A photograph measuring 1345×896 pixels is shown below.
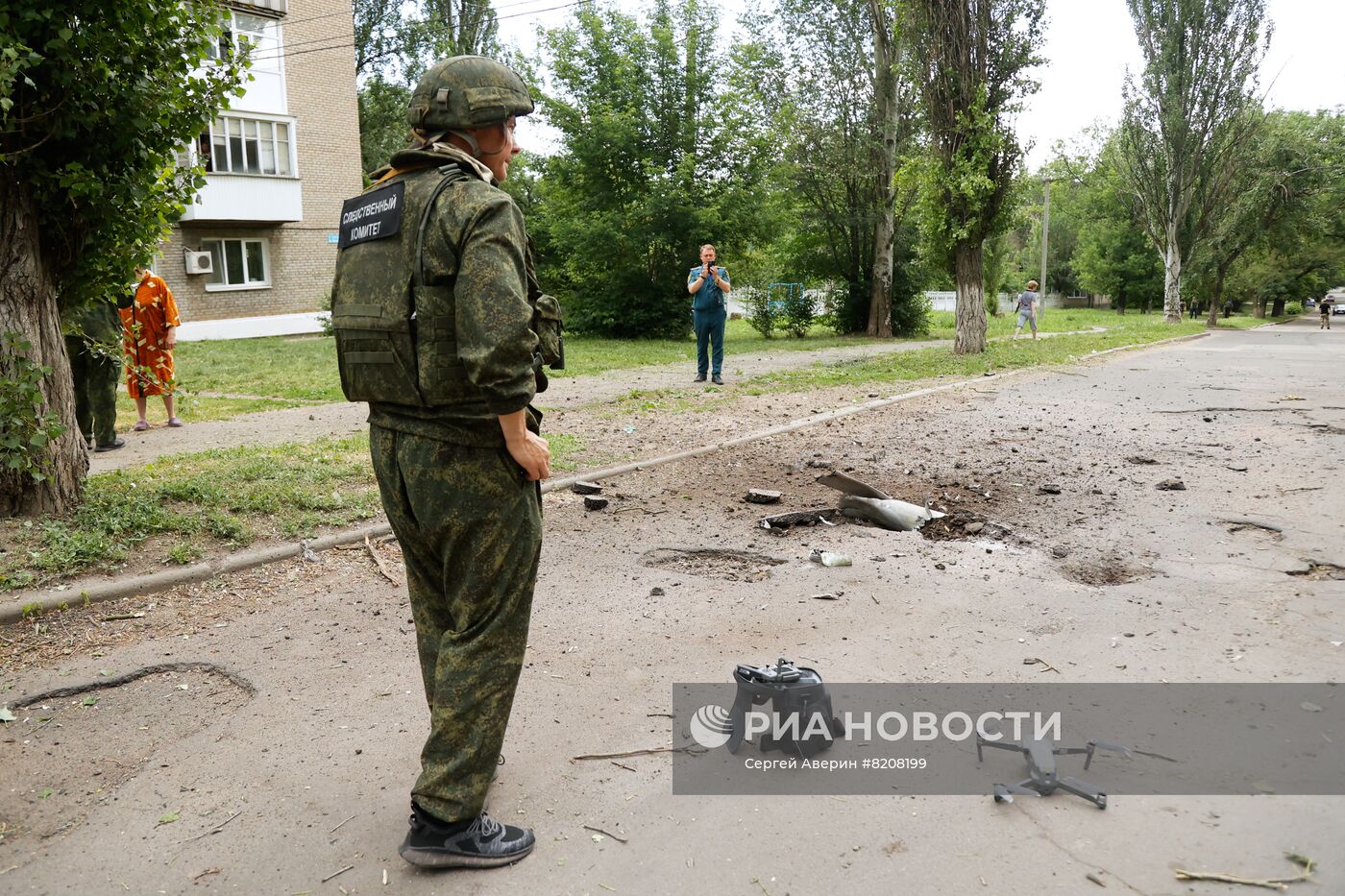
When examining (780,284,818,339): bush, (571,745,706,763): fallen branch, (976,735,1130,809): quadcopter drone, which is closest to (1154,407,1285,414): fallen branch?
(976,735,1130,809): quadcopter drone

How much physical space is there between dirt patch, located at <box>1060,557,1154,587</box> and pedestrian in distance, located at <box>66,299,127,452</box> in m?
7.75

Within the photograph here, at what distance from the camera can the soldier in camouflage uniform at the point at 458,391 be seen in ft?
8.22

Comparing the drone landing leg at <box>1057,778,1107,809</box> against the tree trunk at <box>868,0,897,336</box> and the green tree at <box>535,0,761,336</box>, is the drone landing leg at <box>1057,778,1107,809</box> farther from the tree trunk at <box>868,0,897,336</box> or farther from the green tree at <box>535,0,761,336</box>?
the tree trunk at <box>868,0,897,336</box>

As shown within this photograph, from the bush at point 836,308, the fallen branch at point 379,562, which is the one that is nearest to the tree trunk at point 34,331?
the fallen branch at point 379,562

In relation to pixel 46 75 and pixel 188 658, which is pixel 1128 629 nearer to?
pixel 188 658

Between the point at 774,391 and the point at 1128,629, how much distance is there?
8834 millimetres

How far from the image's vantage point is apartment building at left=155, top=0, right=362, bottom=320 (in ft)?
95.0

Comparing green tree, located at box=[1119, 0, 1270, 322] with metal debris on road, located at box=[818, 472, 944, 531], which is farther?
green tree, located at box=[1119, 0, 1270, 322]

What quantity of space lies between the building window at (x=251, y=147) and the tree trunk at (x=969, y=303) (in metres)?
22.0

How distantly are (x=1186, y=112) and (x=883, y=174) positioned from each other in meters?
17.1

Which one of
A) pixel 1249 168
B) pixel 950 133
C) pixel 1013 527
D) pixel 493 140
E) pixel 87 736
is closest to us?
pixel 493 140

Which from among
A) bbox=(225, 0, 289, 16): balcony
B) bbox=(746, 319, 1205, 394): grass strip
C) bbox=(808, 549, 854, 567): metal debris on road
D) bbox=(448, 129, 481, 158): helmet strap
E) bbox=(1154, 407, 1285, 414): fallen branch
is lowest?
bbox=(808, 549, 854, 567): metal debris on road

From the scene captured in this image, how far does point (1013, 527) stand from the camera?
6.18 m

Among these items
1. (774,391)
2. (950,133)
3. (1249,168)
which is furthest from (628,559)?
(1249,168)
